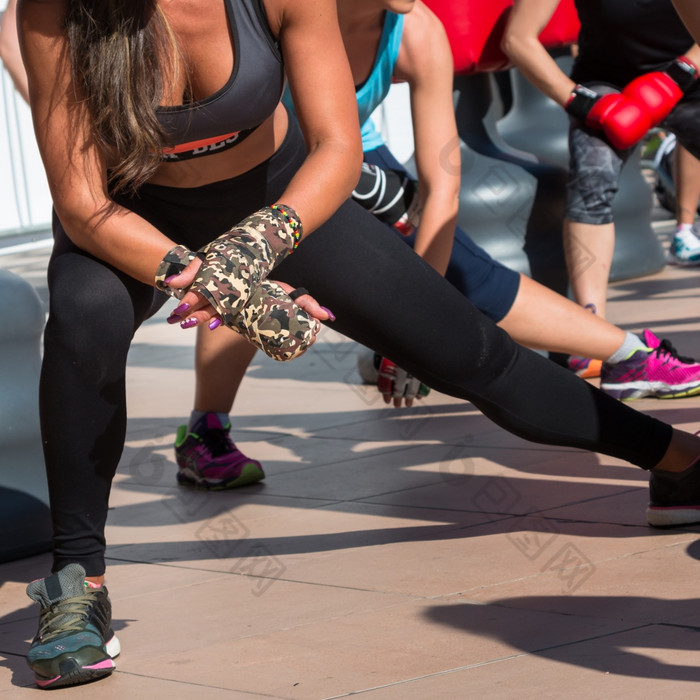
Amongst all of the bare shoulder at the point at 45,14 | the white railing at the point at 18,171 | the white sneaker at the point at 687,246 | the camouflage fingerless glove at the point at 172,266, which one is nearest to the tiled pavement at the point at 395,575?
the camouflage fingerless glove at the point at 172,266

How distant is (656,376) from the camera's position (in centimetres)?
430

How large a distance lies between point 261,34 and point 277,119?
0.28 metres

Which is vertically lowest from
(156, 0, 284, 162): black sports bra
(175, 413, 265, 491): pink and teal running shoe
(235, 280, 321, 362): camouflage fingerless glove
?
(175, 413, 265, 491): pink and teal running shoe

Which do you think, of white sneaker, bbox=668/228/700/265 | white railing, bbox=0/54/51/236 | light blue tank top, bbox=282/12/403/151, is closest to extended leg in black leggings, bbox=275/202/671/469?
light blue tank top, bbox=282/12/403/151

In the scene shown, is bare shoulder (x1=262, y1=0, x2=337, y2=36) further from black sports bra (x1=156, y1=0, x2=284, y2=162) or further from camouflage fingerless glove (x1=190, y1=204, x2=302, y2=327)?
camouflage fingerless glove (x1=190, y1=204, x2=302, y2=327)

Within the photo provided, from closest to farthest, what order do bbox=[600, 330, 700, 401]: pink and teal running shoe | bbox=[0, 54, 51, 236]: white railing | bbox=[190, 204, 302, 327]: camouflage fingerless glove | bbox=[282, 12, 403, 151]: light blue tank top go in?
bbox=[190, 204, 302, 327]: camouflage fingerless glove
bbox=[282, 12, 403, 151]: light blue tank top
bbox=[600, 330, 700, 401]: pink and teal running shoe
bbox=[0, 54, 51, 236]: white railing

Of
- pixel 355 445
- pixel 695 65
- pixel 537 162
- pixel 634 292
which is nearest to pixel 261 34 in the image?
pixel 355 445

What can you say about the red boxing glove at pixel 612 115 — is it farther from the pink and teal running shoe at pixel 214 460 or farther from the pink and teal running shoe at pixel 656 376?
the pink and teal running shoe at pixel 214 460

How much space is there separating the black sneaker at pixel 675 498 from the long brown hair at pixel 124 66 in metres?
1.35

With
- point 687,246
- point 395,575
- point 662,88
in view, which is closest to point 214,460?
point 395,575

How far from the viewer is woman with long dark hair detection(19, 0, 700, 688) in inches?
92.4

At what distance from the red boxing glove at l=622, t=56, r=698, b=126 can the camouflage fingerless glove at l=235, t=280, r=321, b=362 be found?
2.96m

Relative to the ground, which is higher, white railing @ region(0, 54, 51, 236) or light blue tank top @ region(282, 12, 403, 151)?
light blue tank top @ region(282, 12, 403, 151)

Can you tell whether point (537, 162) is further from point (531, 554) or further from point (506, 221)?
point (531, 554)
